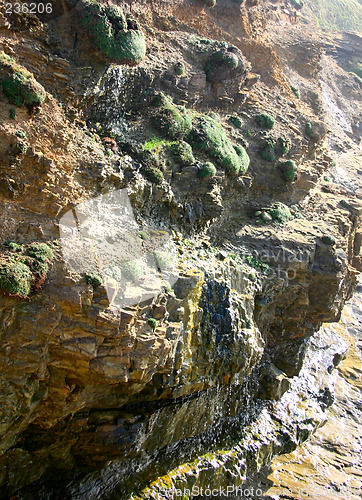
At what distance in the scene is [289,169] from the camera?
27594mm

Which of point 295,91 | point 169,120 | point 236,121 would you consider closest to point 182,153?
point 169,120

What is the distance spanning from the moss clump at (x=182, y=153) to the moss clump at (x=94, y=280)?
332 inches

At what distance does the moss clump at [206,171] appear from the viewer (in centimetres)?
2117

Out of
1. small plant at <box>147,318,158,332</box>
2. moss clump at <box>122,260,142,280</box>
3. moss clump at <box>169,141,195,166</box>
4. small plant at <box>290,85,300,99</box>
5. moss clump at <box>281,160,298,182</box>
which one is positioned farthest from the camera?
small plant at <box>290,85,300,99</box>

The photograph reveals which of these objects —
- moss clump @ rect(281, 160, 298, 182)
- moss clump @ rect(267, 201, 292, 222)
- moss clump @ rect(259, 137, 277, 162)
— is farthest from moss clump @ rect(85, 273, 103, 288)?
moss clump @ rect(281, 160, 298, 182)

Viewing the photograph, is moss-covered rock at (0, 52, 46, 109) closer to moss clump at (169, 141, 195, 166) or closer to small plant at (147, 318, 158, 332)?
moss clump at (169, 141, 195, 166)

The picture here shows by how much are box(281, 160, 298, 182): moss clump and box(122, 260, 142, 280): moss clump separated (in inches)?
598

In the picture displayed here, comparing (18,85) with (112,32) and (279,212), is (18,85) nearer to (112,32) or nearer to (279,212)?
(112,32)

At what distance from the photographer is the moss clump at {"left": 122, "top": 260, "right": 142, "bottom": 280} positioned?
53.7ft

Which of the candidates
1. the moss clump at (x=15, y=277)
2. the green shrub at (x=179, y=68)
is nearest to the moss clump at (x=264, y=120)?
the green shrub at (x=179, y=68)

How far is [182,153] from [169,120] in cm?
188

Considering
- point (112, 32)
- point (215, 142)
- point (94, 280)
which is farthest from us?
point (215, 142)

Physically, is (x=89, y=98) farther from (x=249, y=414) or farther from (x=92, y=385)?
(x=249, y=414)

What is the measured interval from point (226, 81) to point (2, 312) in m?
19.9
